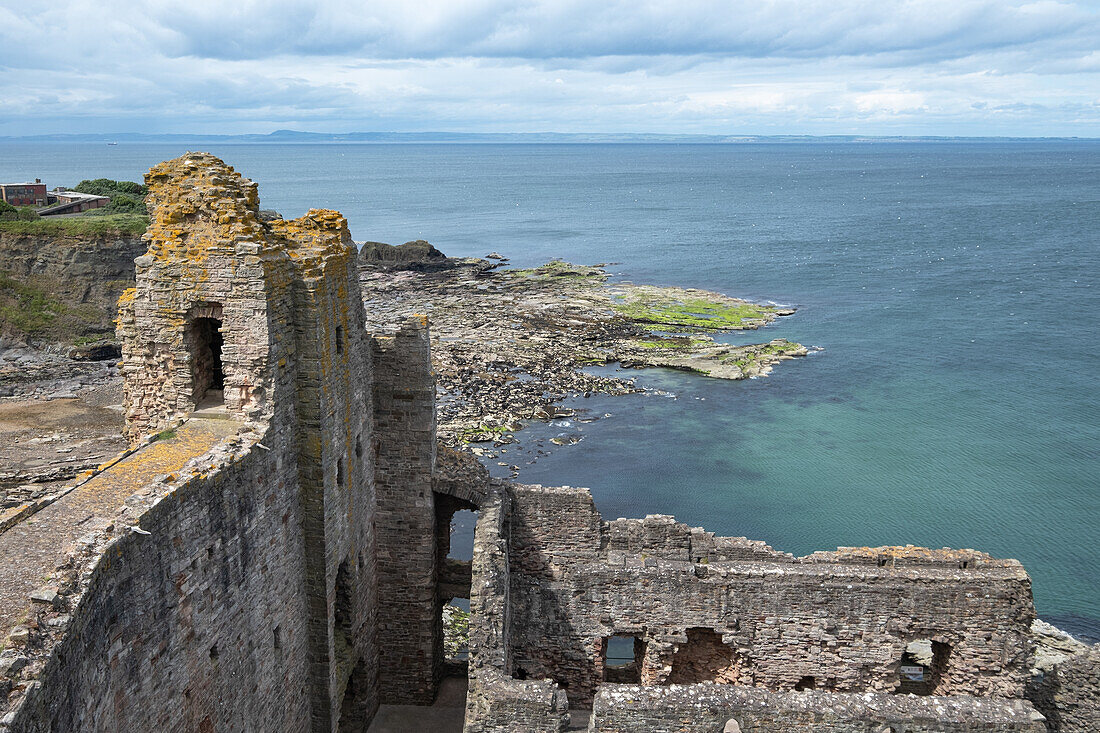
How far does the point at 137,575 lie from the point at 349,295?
6727 mm

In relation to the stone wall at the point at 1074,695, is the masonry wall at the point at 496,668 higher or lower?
higher

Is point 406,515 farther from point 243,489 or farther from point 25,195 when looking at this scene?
point 25,195

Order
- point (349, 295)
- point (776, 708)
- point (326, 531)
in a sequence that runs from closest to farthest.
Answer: point (776, 708)
point (326, 531)
point (349, 295)

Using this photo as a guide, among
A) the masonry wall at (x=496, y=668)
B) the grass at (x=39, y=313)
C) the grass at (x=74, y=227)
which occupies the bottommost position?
the grass at (x=39, y=313)

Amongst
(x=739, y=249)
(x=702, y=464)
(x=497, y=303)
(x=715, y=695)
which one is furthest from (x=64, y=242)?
(x=739, y=249)

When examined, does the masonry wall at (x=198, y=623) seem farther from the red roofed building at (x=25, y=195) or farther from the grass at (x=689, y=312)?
the red roofed building at (x=25, y=195)

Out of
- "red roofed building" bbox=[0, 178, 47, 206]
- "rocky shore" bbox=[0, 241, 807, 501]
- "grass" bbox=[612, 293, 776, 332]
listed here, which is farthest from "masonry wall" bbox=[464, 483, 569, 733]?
"red roofed building" bbox=[0, 178, 47, 206]

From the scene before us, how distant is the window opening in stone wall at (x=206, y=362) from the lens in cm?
1409

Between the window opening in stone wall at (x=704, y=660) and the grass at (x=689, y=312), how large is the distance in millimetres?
47582

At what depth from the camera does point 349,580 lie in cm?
1588

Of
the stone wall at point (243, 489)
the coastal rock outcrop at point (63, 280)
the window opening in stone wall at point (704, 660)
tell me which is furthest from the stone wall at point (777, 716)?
the coastal rock outcrop at point (63, 280)

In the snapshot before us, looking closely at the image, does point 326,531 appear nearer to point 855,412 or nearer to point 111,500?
point 111,500

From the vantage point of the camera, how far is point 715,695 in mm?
11859

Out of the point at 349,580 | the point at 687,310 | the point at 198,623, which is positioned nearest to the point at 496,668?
the point at 349,580
